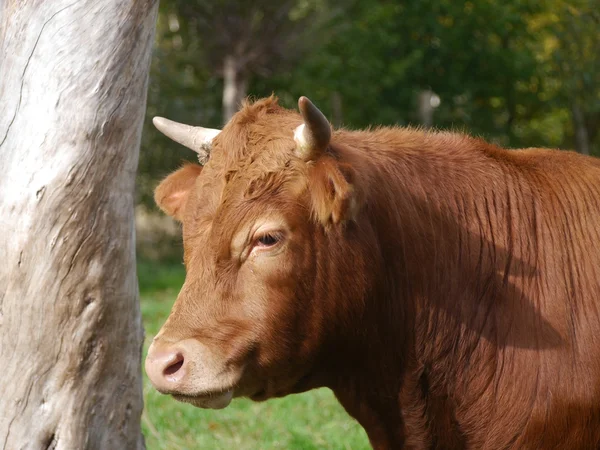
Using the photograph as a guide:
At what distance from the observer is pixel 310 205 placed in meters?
3.79

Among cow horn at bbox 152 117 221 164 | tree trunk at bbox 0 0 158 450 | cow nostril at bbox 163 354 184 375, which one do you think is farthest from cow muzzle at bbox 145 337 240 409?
cow horn at bbox 152 117 221 164

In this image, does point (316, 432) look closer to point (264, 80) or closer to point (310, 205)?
point (310, 205)

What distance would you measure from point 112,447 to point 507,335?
79.7 inches

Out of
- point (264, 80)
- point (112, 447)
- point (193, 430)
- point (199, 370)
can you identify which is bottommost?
point (264, 80)

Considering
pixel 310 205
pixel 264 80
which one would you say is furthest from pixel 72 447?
pixel 264 80

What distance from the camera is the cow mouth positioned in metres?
3.67

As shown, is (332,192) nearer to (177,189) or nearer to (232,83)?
(177,189)

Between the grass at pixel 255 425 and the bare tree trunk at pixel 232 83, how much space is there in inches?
416

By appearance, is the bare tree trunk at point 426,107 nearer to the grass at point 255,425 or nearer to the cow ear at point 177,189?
the grass at point 255,425

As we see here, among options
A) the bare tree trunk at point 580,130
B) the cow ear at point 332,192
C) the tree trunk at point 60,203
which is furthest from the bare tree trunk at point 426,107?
the cow ear at point 332,192

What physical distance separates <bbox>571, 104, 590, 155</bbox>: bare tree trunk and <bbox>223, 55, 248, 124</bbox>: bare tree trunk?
697 cm

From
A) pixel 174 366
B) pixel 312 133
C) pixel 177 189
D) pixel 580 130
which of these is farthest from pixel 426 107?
pixel 174 366

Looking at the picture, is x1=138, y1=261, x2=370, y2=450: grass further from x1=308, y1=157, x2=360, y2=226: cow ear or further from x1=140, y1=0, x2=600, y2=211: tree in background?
x1=140, y1=0, x2=600, y2=211: tree in background

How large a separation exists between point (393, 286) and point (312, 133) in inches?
32.6
